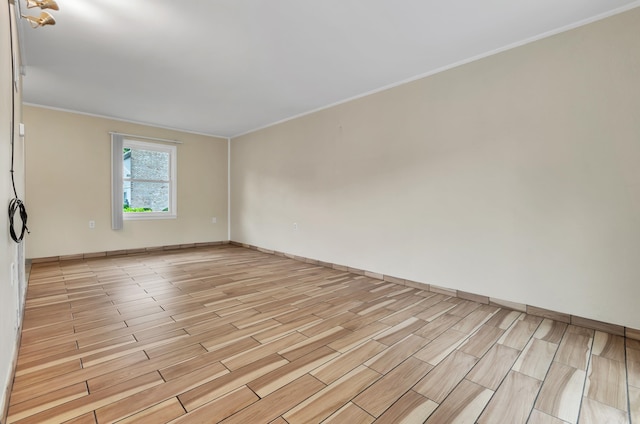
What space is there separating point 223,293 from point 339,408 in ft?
6.48

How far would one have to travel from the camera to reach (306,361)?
176cm

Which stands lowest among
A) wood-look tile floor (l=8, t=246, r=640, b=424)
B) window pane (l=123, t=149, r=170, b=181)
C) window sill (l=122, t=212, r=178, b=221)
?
wood-look tile floor (l=8, t=246, r=640, b=424)

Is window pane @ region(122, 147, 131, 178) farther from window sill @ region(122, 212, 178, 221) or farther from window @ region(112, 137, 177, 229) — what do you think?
window sill @ region(122, 212, 178, 221)

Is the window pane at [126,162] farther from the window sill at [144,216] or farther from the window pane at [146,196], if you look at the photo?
the window sill at [144,216]

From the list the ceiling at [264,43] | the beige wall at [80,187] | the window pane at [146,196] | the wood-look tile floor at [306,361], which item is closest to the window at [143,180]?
the window pane at [146,196]

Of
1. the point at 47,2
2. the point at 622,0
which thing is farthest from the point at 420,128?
the point at 47,2

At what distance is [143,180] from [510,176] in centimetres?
556

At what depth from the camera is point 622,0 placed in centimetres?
204

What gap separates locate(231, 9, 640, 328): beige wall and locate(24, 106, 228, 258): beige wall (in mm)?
3191

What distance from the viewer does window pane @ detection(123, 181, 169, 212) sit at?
520cm

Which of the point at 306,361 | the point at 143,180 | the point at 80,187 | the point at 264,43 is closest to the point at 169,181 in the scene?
the point at 143,180

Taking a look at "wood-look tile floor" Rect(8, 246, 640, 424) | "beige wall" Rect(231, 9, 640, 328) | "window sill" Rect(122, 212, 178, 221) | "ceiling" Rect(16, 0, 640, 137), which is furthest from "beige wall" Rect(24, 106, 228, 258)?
"beige wall" Rect(231, 9, 640, 328)

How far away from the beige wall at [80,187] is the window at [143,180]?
12 centimetres

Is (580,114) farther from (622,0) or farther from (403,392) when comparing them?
(403,392)
